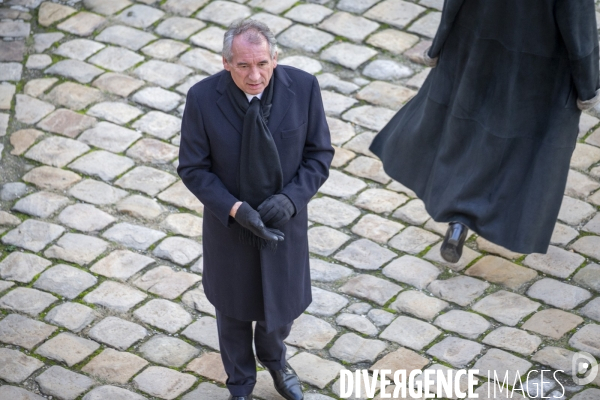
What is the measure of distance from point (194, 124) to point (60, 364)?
162 cm

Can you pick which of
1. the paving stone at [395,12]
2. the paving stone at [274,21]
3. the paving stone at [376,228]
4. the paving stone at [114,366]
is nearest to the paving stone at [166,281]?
the paving stone at [114,366]

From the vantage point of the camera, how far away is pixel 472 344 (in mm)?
4691

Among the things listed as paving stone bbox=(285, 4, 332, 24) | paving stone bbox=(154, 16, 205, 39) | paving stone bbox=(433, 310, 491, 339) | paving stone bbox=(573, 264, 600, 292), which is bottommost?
paving stone bbox=(433, 310, 491, 339)

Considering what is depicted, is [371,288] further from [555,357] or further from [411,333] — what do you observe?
[555,357]

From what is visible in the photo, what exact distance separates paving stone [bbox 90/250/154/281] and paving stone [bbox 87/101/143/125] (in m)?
1.29

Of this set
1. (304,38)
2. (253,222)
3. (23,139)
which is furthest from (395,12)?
(253,222)

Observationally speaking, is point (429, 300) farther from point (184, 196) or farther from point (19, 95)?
point (19, 95)

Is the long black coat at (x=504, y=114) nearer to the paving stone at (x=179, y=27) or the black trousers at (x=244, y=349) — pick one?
the black trousers at (x=244, y=349)

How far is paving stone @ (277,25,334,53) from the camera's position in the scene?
22.5 feet

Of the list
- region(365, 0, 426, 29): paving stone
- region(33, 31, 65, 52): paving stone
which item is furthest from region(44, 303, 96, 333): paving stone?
region(365, 0, 426, 29): paving stone

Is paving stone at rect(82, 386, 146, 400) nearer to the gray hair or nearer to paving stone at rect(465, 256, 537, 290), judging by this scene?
the gray hair

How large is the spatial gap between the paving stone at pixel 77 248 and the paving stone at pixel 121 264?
0.25 ft

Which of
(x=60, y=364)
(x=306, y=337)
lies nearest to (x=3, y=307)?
(x=60, y=364)

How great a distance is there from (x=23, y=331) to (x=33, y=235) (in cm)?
79
